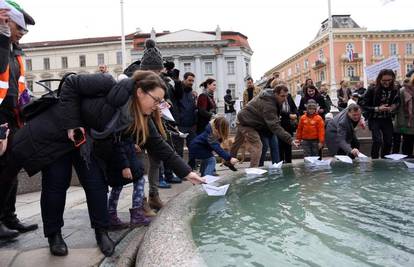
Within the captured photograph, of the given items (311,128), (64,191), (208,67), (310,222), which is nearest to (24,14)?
(64,191)

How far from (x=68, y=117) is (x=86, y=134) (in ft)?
0.56

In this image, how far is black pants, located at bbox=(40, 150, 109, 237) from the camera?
8.84ft

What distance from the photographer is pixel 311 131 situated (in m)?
6.74

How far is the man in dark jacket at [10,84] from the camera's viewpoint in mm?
2828

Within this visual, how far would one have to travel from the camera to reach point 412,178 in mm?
4066

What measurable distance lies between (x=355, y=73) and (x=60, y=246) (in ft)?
221

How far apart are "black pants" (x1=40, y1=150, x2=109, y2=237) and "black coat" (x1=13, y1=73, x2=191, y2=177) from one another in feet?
0.30

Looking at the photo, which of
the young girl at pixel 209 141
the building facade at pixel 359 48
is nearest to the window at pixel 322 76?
the building facade at pixel 359 48

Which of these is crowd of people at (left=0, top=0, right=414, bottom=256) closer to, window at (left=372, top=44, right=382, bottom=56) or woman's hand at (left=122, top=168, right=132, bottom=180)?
woman's hand at (left=122, top=168, right=132, bottom=180)

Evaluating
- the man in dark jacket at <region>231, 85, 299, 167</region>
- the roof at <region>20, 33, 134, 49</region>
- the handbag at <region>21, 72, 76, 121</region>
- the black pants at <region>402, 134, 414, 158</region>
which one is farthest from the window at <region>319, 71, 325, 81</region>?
the handbag at <region>21, 72, 76, 121</region>

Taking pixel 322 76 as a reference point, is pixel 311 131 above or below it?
below

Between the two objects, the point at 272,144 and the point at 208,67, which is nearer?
the point at 272,144

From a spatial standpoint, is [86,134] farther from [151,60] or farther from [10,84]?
[151,60]

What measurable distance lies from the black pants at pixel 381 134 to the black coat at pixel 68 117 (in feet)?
15.8
